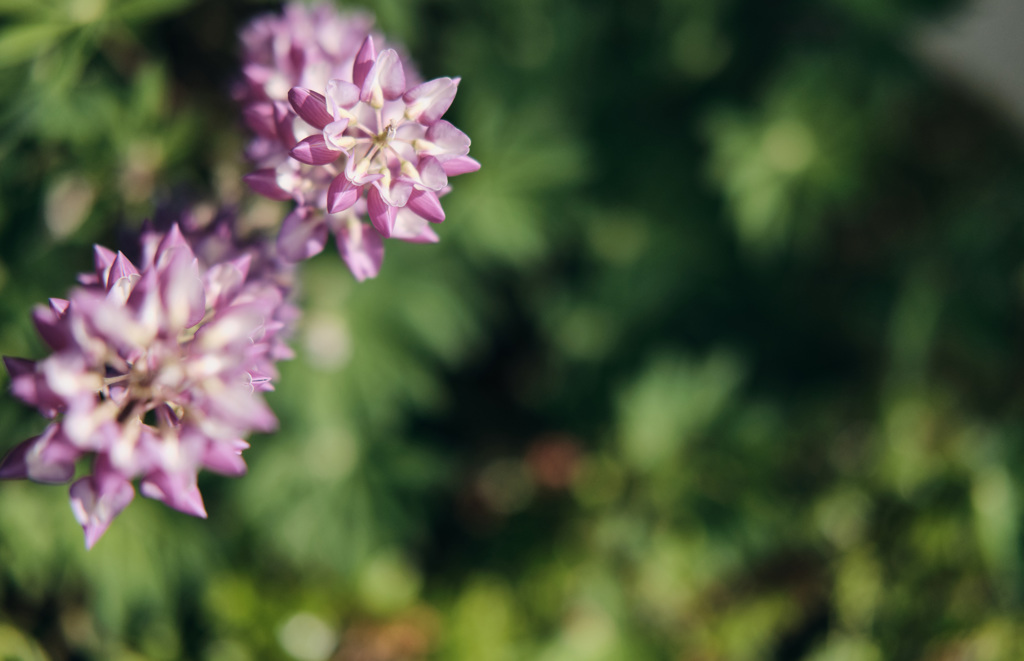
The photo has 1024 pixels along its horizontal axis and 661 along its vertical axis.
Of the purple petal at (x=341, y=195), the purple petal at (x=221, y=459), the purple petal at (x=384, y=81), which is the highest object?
the purple petal at (x=384, y=81)

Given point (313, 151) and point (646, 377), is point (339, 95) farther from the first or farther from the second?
point (646, 377)

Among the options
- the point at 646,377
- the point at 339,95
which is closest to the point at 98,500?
the point at 339,95

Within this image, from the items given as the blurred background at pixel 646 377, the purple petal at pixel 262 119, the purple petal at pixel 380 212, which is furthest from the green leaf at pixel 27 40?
the purple petal at pixel 380 212

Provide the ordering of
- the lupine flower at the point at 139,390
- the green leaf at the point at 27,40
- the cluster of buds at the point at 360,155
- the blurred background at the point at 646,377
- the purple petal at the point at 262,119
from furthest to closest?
1. the blurred background at the point at 646,377
2. the green leaf at the point at 27,40
3. the purple petal at the point at 262,119
4. the cluster of buds at the point at 360,155
5. the lupine flower at the point at 139,390

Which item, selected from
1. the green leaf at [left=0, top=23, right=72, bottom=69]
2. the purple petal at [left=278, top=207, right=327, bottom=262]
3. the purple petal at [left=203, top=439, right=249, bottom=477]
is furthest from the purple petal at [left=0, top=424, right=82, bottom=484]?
the green leaf at [left=0, top=23, right=72, bottom=69]

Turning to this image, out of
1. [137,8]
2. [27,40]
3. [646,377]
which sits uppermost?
[646,377]

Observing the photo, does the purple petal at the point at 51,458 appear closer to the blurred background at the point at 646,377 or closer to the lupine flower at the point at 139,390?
the lupine flower at the point at 139,390
